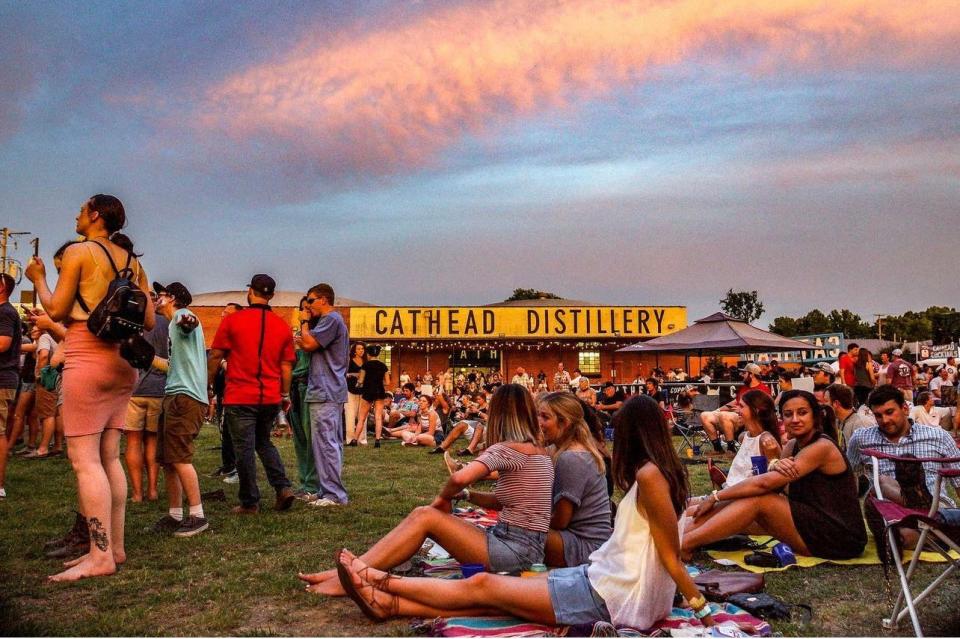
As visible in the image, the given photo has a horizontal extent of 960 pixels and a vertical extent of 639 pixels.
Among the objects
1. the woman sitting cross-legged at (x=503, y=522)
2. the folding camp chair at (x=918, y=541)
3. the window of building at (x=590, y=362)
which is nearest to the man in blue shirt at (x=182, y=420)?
the woman sitting cross-legged at (x=503, y=522)

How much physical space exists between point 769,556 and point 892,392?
61.9 inches

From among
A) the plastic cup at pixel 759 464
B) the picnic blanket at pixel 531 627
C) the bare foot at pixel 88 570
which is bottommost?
the picnic blanket at pixel 531 627

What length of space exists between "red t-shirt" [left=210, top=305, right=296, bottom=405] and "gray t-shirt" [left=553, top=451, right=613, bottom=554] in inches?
119

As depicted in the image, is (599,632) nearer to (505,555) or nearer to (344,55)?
(505,555)

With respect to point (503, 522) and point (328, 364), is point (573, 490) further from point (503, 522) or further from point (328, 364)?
point (328, 364)

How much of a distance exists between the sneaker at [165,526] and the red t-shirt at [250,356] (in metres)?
1.02

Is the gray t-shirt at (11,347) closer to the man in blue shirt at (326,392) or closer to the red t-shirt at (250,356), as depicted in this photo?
the red t-shirt at (250,356)

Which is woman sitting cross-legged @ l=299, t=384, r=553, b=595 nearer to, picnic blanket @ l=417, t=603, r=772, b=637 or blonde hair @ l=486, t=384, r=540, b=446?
blonde hair @ l=486, t=384, r=540, b=446

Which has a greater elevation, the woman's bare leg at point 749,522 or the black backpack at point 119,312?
the black backpack at point 119,312

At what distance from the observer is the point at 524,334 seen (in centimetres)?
3372

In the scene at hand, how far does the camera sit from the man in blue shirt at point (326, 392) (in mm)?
6820

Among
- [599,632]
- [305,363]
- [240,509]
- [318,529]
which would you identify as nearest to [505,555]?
[599,632]

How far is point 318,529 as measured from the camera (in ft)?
18.8

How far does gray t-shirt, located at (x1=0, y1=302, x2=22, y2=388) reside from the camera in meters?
6.40
